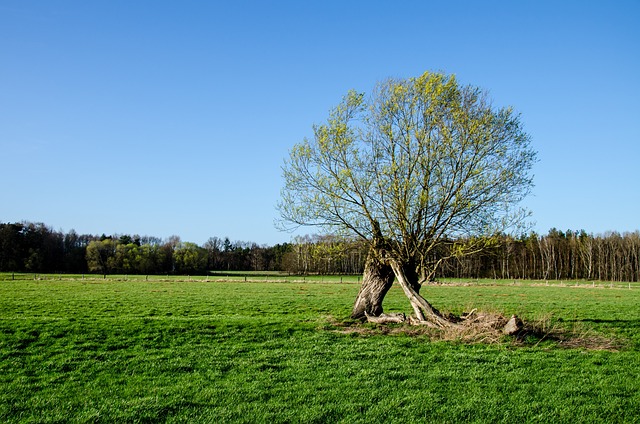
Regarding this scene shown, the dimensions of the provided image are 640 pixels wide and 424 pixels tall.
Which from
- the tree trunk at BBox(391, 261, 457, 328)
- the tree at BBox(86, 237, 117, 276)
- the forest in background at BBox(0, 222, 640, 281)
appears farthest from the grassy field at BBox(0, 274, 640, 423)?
the tree at BBox(86, 237, 117, 276)

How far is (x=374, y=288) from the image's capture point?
21.9 m

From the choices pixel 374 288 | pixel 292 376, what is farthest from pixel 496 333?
pixel 292 376

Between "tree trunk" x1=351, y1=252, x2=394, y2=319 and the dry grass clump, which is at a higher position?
"tree trunk" x1=351, y1=252, x2=394, y2=319

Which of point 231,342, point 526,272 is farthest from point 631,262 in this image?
point 231,342

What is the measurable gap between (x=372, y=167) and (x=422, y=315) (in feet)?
21.6

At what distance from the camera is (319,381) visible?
11.4m

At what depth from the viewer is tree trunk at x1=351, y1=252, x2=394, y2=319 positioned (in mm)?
21719

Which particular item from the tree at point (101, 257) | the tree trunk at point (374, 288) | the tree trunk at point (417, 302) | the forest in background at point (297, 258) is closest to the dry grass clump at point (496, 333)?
the tree trunk at point (417, 302)

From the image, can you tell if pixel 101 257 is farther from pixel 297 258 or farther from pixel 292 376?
pixel 292 376

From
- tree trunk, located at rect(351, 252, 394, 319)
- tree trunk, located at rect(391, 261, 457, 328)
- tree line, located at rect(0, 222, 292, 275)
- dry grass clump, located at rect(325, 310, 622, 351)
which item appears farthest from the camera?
tree line, located at rect(0, 222, 292, 275)

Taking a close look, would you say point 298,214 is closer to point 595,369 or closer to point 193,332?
point 193,332

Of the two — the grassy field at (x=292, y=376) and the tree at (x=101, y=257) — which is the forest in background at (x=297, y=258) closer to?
the tree at (x=101, y=257)

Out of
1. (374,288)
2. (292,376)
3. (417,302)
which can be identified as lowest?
(292,376)

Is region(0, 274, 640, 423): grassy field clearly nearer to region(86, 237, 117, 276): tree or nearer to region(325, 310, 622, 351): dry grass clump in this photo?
region(325, 310, 622, 351): dry grass clump
